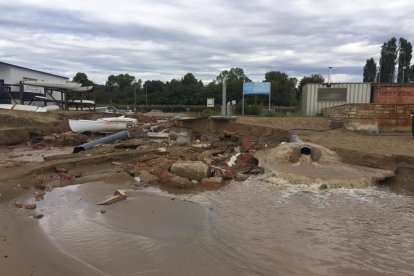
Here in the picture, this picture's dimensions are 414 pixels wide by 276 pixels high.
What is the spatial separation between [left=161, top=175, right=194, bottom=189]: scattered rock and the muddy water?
609 mm

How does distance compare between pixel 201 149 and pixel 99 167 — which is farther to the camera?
pixel 201 149

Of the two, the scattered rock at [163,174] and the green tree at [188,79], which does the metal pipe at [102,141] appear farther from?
the green tree at [188,79]

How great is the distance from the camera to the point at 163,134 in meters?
22.4

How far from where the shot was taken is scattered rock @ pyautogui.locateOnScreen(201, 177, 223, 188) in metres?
11.0

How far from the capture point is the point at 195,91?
279 feet

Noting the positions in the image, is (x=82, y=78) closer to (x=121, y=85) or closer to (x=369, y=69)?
(x=121, y=85)

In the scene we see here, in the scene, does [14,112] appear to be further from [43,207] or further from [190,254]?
[190,254]

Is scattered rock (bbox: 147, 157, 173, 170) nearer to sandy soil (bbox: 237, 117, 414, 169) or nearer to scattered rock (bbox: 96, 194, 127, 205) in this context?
scattered rock (bbox: 96, 194, 127, 205)

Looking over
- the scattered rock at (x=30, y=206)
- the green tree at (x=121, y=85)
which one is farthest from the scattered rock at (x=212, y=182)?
the green tree at (x=121, y=85)

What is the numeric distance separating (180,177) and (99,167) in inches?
134

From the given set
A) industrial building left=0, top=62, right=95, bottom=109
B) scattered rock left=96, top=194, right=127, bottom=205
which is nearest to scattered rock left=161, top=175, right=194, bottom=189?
scattered rock left=96, top=194, right=127, bottom=205

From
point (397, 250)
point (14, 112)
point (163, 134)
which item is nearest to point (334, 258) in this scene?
point (397, 250)

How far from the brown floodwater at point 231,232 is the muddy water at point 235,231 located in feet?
0.05

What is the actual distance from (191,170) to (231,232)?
175 inches
